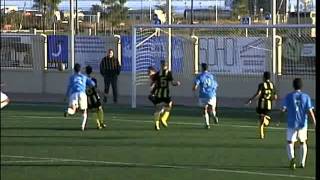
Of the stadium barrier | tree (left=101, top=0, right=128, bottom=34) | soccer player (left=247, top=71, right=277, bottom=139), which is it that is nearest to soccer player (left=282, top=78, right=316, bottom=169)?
soccer player (left=247, top=71, right=277, bottom=139)

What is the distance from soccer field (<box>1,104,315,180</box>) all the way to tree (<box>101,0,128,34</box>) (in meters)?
11.5

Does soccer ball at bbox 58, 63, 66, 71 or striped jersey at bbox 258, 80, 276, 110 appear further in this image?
soccer ball at bbox 58, 63, 66, 71

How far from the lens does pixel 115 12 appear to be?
3519 centimetres

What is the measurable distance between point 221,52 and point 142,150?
14919mm

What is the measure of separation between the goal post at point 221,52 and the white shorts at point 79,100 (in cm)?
884

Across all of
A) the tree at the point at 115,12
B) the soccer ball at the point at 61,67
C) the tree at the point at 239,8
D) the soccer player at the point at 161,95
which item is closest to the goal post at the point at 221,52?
the soccer ball at the point at 61,67

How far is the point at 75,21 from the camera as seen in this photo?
32.2 meters

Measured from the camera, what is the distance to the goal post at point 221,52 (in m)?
27.7

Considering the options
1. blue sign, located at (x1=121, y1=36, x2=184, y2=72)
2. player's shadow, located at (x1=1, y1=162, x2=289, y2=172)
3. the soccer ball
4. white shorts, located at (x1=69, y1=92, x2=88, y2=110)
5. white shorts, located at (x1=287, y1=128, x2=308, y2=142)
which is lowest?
player's shadow, located at (x1=1, y1=162, x2=289, y2=172)

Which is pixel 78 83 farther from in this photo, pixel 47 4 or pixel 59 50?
pixel 47 4

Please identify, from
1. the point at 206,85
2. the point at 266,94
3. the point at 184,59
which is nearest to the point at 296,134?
the point at 266,94

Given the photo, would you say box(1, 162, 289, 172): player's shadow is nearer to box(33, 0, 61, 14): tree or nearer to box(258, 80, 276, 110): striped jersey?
box(258, 80, 276, 110): striped jersey

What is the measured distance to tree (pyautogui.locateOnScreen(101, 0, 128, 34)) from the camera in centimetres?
3389

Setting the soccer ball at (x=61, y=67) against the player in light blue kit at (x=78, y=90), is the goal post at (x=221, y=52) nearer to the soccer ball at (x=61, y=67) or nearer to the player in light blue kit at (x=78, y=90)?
the soccer ball at (x=61, y=67)
